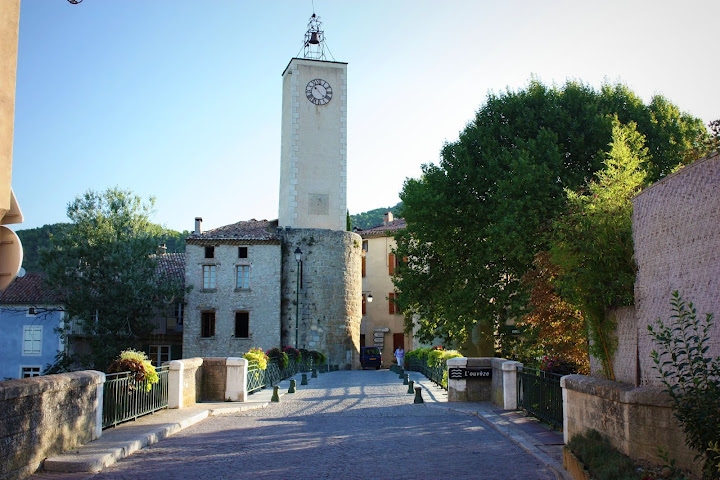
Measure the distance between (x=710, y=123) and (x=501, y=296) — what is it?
16.0 metres

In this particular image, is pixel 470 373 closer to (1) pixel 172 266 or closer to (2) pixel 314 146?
(2) pixel 314 146

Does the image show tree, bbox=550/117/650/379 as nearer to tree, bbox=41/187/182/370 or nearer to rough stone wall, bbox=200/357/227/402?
rough stone wall, bbox=200/357/227/402

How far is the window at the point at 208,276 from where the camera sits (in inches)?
1799

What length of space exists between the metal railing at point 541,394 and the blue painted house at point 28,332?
120 ft

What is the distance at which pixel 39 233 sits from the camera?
2847 inches

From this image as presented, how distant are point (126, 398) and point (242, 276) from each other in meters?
33.0

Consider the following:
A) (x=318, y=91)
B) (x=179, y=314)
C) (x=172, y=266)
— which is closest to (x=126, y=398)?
(x=179, y=314)

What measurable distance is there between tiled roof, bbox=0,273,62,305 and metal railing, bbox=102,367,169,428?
113ft

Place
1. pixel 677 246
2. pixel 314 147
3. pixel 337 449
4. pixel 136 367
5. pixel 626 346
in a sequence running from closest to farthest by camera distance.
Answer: pixel 677 246
pixel 626 346
pixel 337 449
pixel 136 367
pixel 314 147

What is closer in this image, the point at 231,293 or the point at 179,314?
the point at 231,293

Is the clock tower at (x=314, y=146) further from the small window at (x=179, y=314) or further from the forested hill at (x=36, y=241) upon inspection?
the forested hill at (x=36, y=241)

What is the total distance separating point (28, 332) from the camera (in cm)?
4559

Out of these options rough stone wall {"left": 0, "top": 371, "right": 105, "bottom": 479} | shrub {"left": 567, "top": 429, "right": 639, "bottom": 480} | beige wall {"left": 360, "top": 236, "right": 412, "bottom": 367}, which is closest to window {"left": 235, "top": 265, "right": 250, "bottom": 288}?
beige wall {"left": 360, "top": 236, "right": 412, "bottom": 367}

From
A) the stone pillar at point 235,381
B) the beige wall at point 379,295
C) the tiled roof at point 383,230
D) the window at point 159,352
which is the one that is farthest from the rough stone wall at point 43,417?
the beige wall at point 379,295
